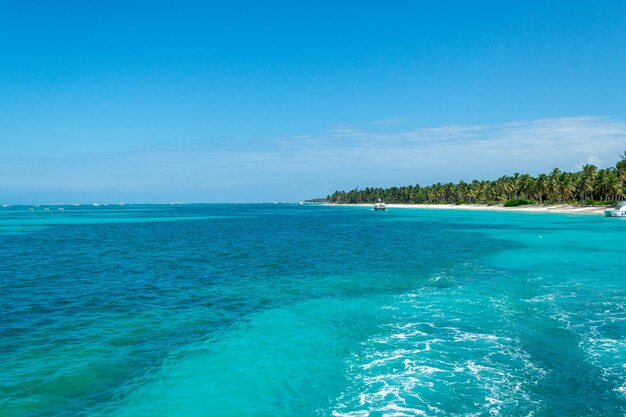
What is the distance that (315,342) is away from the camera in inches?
725

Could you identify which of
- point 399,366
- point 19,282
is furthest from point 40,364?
point 19,282

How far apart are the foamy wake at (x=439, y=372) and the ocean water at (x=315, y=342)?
0.07m

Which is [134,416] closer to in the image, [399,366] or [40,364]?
[40,364]

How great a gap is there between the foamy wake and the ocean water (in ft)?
0.23

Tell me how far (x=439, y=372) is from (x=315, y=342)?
18.5 ft

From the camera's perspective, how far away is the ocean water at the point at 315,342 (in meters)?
12.8

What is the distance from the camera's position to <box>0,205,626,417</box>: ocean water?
42.1ft

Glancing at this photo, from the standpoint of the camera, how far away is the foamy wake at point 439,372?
12.4 metres

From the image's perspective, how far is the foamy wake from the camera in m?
12.4

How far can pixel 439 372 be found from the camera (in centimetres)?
1488

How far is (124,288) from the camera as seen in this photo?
30.0 metres

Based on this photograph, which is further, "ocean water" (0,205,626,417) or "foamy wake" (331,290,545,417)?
"ocean water" (0,205,626,417)

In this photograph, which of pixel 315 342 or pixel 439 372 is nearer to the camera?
pixel 439 372

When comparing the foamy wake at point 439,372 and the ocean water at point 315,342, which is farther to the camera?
the ocean water at point 315,342
